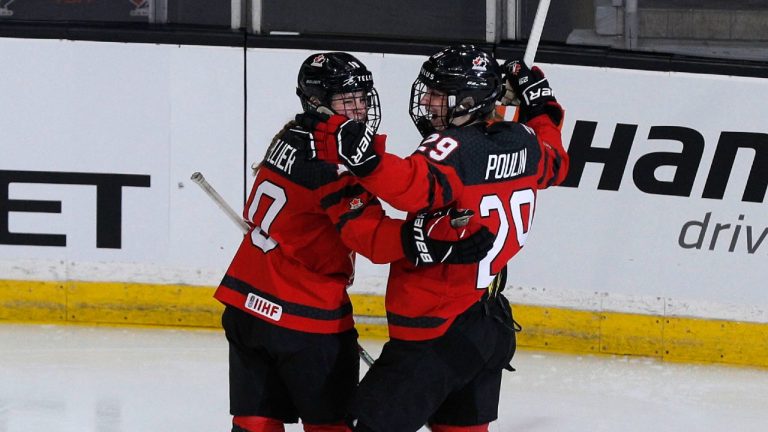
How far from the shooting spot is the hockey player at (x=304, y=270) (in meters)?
2.43

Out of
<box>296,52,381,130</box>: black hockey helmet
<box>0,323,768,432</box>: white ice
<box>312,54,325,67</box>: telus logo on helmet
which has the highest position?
<box>312,54,325,67</box>: telus logo on helmet

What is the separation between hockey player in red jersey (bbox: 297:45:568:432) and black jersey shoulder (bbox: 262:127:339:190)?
0.11 m

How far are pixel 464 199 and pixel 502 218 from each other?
0.10 meters

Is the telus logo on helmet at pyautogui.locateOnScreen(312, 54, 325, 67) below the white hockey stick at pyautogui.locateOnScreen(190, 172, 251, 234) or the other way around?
the other way around

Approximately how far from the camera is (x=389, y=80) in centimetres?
435

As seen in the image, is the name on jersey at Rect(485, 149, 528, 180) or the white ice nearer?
the name on jersey at Rect(485, 149, 528, 180)

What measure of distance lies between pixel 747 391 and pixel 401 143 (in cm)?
147

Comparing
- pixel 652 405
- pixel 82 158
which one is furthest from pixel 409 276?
pixel 82 158

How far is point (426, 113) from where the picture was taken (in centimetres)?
248

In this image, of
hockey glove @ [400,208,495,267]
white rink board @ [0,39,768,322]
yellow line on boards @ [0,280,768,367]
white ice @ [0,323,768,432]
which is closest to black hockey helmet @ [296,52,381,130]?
hockey glove @ [400,208,495,267]

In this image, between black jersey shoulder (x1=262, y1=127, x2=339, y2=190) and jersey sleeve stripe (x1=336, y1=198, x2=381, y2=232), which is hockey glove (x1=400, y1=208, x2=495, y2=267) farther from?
black jersey shoulder (x1=262, y1=127, x2=339, y2=190)

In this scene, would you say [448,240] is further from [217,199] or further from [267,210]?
[217,199]

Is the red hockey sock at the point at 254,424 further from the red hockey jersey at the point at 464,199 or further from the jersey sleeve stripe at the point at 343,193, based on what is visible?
the jersey sleeve stripe at the point at 343,193

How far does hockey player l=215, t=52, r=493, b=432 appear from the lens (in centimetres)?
243
